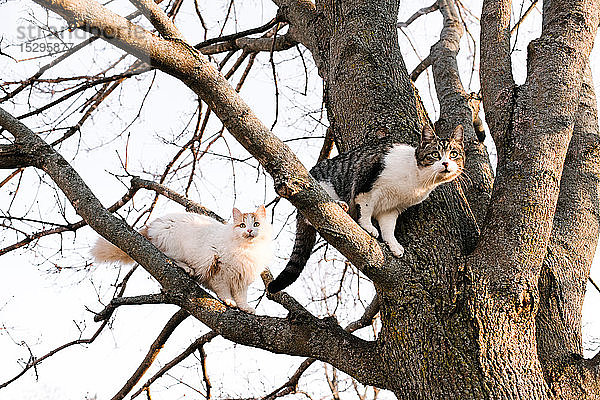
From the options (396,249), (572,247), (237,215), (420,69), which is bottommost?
(572,247)

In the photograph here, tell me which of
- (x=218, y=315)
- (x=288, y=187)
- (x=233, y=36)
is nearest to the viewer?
(x=288, y=187)

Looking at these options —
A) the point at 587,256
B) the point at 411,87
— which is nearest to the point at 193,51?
the point at 411,87

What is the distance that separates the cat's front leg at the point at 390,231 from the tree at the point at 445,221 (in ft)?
0.19

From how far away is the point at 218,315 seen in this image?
2832 millimetres

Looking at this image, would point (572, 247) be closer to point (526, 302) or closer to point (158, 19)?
point (526, 302)

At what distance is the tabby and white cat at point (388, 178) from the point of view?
9.99 feet

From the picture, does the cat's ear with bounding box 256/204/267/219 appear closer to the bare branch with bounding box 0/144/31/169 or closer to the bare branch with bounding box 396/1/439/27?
the bare branch with bounding box 0/144/31/169

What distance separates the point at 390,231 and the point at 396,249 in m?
0.21

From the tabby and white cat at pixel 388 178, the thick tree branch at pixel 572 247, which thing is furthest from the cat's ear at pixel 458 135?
the thick tree branch at pixel 572 247

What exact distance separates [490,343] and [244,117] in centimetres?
147

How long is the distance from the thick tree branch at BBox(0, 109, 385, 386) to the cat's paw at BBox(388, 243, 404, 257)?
47 cm

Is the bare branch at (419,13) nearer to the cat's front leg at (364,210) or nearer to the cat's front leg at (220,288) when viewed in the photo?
the cat's front leg at (364,210)

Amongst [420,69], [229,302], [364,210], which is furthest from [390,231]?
[420,69]

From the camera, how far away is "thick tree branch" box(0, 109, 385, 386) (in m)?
2.66
